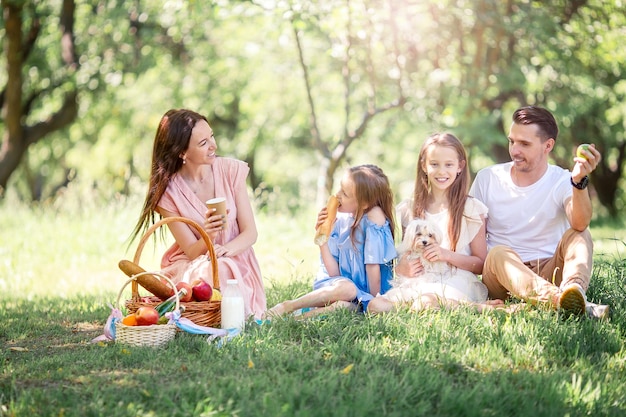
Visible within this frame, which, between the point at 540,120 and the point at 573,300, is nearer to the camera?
the point at 573,300

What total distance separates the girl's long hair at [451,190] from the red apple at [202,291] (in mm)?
1484

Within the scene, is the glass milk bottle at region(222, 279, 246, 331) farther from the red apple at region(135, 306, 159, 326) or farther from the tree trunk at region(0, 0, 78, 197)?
the tree trunk at region(0, 0, 78, 197)

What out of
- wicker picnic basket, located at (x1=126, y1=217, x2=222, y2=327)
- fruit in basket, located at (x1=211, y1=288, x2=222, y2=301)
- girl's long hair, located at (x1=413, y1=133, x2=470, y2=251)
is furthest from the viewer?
girl's long hair, located at (x1=413, y1=133, x2=470, y2=251)

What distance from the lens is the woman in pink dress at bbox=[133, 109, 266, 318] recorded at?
4836mm

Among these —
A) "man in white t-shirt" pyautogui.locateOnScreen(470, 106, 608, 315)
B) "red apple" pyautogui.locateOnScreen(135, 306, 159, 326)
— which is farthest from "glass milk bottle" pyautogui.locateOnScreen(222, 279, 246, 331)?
"man in white t-shirt" pyautogui.locateOnScreen(470, 106, 608, 315)

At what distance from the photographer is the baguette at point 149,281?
4297 millimetres

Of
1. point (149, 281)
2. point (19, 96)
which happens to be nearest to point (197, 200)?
point (149, 281)

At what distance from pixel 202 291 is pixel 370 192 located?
130cm

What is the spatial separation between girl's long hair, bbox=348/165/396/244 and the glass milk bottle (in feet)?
3.23

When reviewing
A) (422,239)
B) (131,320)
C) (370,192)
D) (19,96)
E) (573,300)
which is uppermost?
(19,96)

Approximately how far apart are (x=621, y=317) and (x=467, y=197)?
1213mm

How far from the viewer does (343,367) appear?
3635 millimetres

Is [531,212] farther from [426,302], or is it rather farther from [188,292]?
[188,292]

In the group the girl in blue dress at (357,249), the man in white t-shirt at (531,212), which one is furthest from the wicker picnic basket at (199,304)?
the man in white t-shirt at (531,212)
